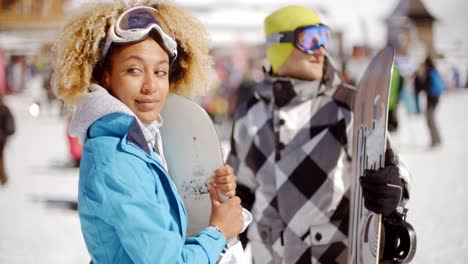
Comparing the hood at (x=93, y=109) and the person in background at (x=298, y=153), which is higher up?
the hood at (x=93, y=109)

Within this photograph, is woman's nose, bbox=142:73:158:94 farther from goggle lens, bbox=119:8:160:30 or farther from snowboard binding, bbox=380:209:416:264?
snowboard binding, bbox=380:209:416:264

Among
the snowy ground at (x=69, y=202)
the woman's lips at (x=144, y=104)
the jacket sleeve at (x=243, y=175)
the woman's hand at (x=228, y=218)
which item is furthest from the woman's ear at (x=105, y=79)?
the snowy ground at (x=69, y=202)

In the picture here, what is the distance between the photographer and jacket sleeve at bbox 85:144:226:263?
46.6 inches

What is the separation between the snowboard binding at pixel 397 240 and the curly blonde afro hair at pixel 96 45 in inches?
35.3

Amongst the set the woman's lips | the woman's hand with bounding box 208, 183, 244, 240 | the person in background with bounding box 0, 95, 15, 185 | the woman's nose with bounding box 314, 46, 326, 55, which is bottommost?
the person in background with bounding box 0, 95, 15, 185

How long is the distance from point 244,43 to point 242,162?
14.7m

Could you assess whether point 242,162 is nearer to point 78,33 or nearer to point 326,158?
point 326,158

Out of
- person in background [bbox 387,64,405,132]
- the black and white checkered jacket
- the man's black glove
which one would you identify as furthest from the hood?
person in background [bbox 387,64,405,132]

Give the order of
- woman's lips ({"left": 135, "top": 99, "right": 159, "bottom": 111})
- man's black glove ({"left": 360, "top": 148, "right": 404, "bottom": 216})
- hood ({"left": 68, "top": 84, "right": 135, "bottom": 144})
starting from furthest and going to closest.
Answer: man's black glove ({"left": 360, "top": 148, "right": 404, "bottom": 216}), woman's lips ({"left": 135, "top": 99, "right": 159, "bottom": 111}), hood ({"left": 68, "top": 84, "right": 135, "bottom": 144})

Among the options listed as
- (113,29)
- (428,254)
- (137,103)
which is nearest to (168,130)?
(137,103)

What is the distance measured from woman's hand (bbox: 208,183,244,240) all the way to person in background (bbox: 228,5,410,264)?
2.79 feet

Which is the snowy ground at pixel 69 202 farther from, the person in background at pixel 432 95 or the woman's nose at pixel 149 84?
the woman's nose at pixel 149 84

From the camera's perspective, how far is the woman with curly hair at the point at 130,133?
1.20m

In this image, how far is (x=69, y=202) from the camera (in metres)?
6.49
